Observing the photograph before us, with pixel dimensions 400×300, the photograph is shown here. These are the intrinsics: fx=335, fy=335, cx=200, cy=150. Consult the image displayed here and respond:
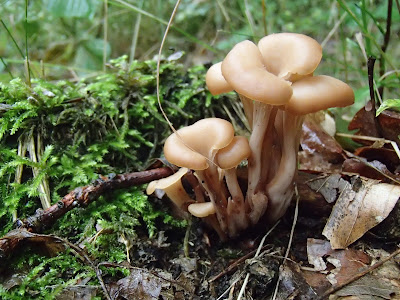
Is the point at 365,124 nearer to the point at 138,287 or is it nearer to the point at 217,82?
the point at 217,82

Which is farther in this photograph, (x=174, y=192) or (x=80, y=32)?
(x=80, y=32)

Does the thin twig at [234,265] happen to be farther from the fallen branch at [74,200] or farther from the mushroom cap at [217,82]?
the mushroom cap at [217,82]

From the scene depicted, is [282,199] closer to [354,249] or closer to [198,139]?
[354,249]

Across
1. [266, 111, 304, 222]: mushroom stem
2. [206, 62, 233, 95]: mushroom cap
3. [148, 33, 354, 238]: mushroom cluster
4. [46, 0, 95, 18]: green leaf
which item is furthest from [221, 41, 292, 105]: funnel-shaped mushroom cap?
[46, 0, 95, 18]: green leaf

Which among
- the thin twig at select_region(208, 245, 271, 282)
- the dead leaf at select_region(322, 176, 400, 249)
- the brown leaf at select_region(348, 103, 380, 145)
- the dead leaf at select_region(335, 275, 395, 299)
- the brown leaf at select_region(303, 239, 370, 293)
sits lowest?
the thin twig at select_region(208, 245, 271, 282)

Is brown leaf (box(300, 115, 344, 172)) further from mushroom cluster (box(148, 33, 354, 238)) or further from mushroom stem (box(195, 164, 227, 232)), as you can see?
mushroom stem (box(195, 164, 227, 232))

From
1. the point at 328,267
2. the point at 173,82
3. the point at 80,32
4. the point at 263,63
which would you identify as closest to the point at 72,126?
the point at 173,82
